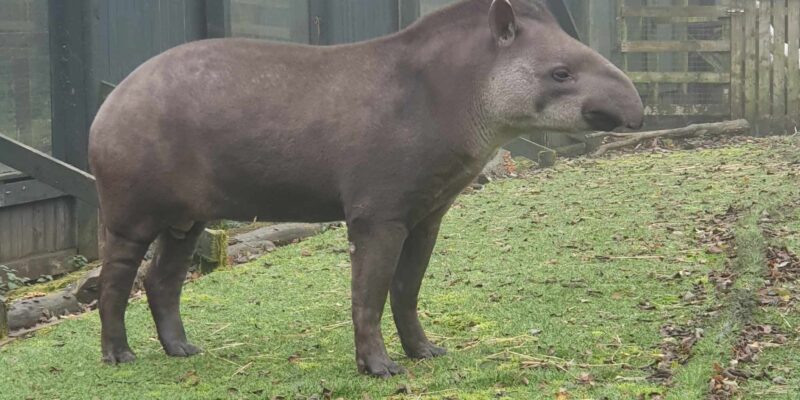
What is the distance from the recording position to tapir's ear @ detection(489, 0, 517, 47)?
18.5ft

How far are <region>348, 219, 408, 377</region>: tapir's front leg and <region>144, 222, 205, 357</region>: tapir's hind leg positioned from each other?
42.8 inches

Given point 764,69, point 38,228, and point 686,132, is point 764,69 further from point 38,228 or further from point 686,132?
point 38,228

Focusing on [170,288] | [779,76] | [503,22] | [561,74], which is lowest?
[170,288]

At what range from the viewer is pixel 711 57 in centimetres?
1772

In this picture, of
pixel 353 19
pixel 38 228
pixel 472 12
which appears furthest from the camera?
pixel 353 19

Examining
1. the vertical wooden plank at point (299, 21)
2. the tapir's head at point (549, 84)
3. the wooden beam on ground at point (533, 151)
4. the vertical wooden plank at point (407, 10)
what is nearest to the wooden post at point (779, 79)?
the wooden beam on ground at point (533, 151)

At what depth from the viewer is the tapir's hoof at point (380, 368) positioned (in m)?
5.60

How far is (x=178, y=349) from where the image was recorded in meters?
6.32

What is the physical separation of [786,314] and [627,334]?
0.82m

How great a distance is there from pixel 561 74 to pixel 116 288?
239 cm

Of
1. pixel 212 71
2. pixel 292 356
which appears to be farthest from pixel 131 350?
pixel 212 71

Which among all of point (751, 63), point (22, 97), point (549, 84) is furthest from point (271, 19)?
point (751, 63)

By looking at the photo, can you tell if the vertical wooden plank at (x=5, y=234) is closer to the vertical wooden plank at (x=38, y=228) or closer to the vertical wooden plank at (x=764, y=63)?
the vertical wooden plank at (x=38, y=228)

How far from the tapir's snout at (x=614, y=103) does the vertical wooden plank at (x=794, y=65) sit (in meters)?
11.9
